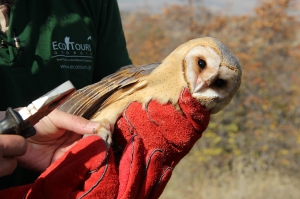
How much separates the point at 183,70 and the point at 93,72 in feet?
1.59

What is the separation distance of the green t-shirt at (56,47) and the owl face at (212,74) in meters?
0.45

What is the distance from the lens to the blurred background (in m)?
4.94

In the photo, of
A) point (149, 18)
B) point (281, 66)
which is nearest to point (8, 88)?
point (281, 66)

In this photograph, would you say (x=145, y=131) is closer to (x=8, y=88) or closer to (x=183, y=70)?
(x=183, y=70)

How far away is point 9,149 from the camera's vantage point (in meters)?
1.15

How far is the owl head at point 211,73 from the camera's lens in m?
1.65

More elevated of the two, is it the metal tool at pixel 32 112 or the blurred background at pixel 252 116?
the metal tool at pixel 32 112

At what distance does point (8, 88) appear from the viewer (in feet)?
5.25

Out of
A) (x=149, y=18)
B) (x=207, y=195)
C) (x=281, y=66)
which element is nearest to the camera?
(x=207, y=195)

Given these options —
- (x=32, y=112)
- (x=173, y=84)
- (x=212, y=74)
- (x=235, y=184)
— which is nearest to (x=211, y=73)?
(x=212, y=74)

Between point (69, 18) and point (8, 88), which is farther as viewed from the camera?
point (69, 18)

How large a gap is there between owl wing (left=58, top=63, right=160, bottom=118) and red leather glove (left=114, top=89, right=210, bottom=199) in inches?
4.5

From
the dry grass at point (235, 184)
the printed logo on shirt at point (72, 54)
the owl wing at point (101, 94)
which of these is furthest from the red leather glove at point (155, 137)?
the dry grass at point (235, 184)

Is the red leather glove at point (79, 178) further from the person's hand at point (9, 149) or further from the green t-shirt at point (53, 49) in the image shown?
the green t-shirt at point (53, 49)
